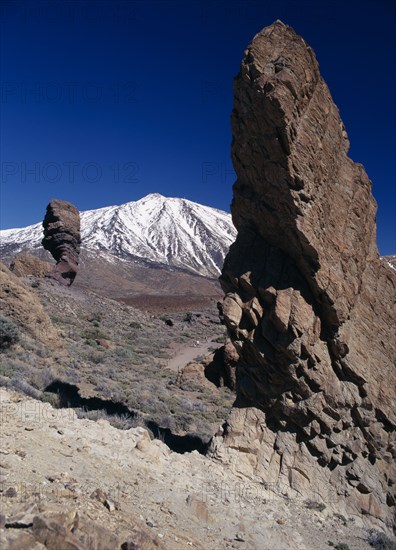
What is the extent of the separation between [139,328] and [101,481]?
27480 mm

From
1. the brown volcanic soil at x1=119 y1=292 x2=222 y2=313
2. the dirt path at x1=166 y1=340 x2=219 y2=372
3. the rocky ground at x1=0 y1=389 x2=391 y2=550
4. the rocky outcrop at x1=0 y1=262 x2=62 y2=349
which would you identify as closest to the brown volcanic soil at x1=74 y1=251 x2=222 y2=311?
the brown volcanic soil at x1=119 y1=292 x2=222 y2=313

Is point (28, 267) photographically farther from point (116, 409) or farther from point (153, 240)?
point (153, 240)

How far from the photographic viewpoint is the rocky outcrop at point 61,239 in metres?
36.4

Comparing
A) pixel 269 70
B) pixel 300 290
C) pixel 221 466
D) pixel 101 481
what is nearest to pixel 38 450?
pixel 101 481

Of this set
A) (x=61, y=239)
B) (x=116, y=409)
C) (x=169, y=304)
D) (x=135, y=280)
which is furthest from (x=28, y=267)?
(x=135, y=280)

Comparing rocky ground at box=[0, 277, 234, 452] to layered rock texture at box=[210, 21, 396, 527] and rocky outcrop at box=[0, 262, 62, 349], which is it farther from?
layered rock texture at box=[210, 21, 396, 527]

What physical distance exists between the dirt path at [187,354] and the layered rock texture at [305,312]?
13732 millimetres

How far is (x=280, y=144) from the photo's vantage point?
736 cm

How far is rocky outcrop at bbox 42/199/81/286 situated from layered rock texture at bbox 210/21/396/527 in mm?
30294

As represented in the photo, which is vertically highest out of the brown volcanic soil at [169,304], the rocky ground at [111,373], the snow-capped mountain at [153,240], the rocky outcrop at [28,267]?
the snow-capped mountain at [153,240]

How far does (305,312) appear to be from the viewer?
8.03 m

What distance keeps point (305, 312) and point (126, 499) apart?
4.51 metres

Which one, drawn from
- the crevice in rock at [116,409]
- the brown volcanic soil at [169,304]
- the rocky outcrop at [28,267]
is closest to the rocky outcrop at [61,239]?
the rocky outcrop at [28,267]

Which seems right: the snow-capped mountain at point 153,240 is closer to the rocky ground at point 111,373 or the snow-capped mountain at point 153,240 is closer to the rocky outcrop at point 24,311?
the rocky ground at point 111,373
